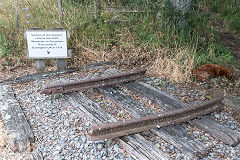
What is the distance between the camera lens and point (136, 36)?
6.38 metres

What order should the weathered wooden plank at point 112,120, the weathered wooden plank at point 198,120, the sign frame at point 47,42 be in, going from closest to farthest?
the weathered wooden plank at point 112,120
the weathered wooden plank at point 198,120
the sign frame at point 47,42

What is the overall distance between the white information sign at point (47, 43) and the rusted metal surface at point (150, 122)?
2769 millimetres

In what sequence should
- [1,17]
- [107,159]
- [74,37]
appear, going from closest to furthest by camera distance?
1. [107,159]
2. [74,37]
3. [1,17]

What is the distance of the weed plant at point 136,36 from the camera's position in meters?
5.82

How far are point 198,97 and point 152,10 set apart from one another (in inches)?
132

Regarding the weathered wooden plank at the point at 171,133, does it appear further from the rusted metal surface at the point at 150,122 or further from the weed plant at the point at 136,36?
the weed plant at the point at 136,36

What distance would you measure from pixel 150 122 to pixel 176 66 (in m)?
1.99

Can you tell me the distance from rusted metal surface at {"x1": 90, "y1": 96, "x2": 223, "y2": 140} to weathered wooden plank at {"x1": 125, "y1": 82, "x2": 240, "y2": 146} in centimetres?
14

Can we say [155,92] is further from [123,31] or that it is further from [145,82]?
[123,31]

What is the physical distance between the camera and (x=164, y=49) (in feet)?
19.2

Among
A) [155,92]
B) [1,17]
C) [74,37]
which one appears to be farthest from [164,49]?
[1,17]

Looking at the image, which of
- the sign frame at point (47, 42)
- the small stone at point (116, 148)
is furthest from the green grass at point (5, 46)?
the small stone at point (116, 148)

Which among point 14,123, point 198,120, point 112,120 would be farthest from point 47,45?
point 198,120

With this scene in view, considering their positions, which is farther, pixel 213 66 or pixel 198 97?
pixel 213 66
